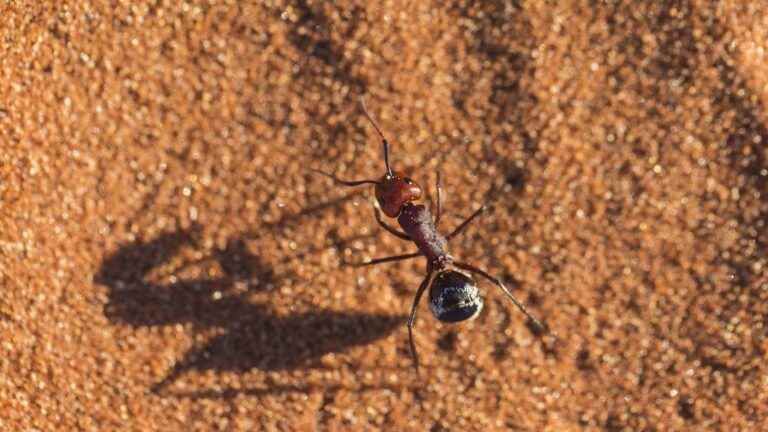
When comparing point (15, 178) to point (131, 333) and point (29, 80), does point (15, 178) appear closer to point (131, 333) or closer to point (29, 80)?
point (29, 80)

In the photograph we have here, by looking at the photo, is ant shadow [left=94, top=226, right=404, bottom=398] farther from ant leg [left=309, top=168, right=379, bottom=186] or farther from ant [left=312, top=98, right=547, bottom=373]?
ant leg [left=309, top=168, right=379, bottom=186]

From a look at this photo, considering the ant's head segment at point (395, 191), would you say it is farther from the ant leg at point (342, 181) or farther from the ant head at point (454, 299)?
the ant head at point (454, 299)

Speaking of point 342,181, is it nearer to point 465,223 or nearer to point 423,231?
point 423,231

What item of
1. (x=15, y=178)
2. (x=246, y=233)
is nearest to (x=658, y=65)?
(x=246, y=233)

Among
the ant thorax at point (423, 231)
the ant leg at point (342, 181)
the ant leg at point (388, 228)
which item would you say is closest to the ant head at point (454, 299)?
the ant thorax at point (423, 231)

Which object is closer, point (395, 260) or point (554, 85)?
point (554, 85)
